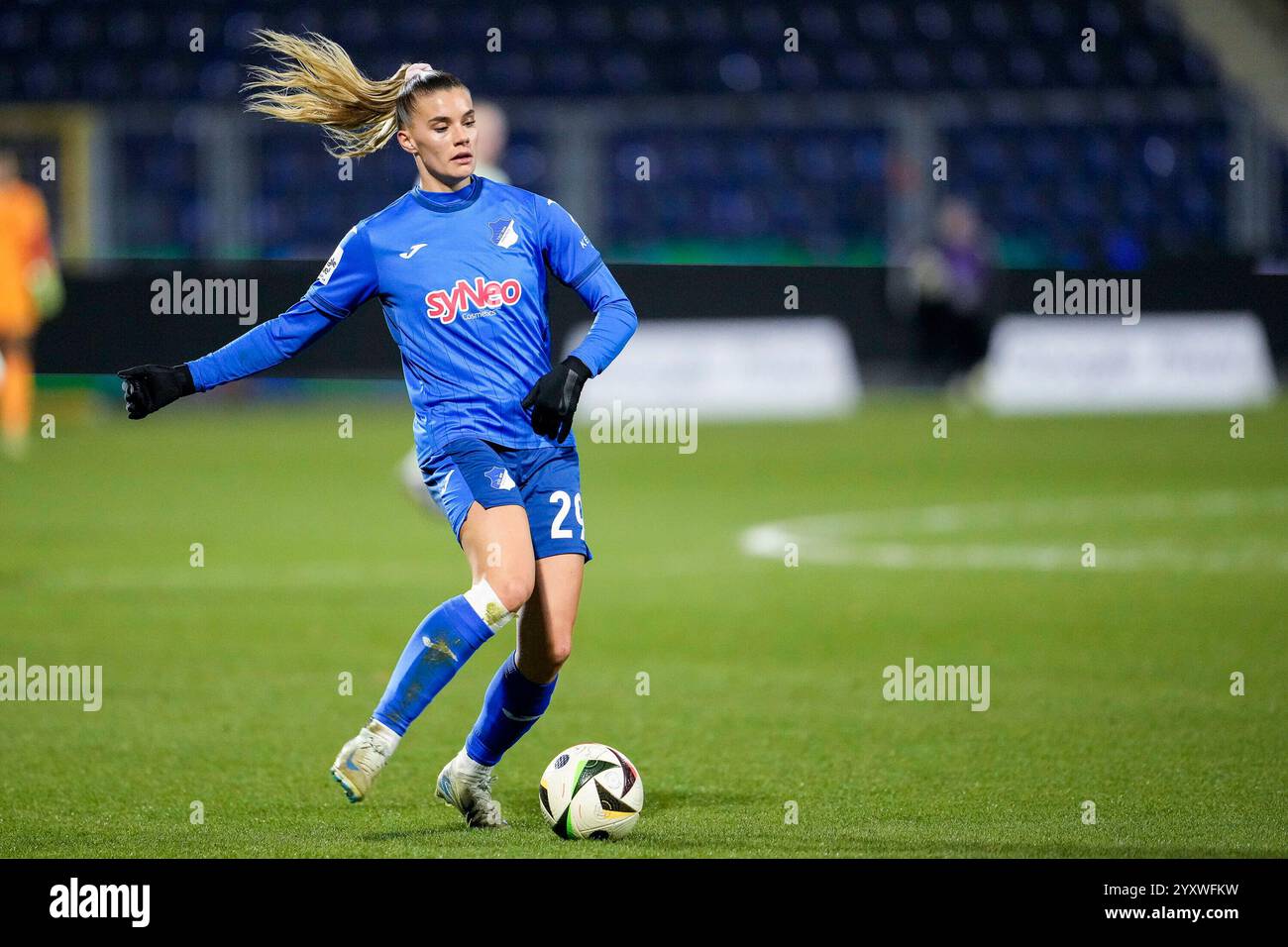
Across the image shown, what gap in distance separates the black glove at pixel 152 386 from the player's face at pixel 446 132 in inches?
33.8

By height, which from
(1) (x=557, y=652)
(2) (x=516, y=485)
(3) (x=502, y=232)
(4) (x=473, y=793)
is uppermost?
(3) (x=502, y=232)

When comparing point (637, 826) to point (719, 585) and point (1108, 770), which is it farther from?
point (719, 585)

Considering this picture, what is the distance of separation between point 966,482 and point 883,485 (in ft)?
2.10

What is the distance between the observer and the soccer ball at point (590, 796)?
5.27 metres

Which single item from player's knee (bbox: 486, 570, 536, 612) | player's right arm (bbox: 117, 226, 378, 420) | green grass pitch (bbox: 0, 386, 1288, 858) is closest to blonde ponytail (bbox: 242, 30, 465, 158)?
player's right arm (bbox: 117, 226, 378, 420)

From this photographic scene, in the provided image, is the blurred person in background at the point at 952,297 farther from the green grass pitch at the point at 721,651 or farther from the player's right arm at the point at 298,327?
the player's right arm at the point at 298,327

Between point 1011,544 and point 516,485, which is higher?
point 516,485

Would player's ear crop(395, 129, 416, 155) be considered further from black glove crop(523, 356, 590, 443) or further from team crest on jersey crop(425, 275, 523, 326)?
black glove crop(523, 356, 590, 443)

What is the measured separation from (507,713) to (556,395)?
979 millimetres

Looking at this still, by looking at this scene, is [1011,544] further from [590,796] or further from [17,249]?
[17,249]

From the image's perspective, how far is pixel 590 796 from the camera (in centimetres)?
528

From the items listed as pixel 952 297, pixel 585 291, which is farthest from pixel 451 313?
pixel 952 297
